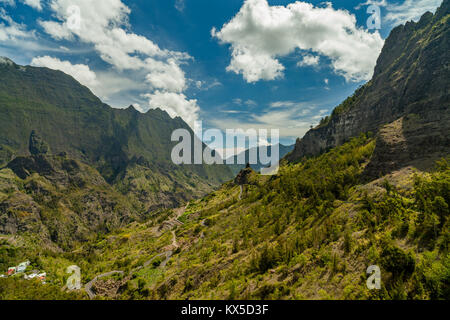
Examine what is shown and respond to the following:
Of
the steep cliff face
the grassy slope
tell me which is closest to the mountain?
the grassy slope

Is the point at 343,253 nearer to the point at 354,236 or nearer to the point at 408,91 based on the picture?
the point at 354,236

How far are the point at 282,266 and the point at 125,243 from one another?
433 ft

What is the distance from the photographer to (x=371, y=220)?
27.3 metres

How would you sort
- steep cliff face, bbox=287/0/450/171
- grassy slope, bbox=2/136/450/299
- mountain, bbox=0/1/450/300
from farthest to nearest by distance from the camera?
steep cliff face, bbox=287/0/450/171 → mountain, bbox=0/1/450/300 → grassy slope, bbox=2/136/450/299

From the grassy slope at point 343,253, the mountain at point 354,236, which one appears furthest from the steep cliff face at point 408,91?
the grassy slope at point 343,253

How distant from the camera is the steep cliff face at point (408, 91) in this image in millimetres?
54875

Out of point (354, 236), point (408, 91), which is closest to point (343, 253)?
point (354, 236)

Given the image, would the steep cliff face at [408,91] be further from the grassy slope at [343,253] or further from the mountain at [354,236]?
the grassy slope at [343,253]

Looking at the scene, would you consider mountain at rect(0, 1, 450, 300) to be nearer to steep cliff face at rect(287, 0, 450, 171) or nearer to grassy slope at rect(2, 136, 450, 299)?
grassy slope at rect(2, 136, 450, 299)

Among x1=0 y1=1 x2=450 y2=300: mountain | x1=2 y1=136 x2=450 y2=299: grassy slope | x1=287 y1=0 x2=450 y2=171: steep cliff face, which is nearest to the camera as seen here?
x1=2 y1=136 x2=450 y2=299: grassy slope

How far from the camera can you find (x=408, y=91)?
77.6 metres

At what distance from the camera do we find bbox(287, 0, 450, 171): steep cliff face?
54875mm
